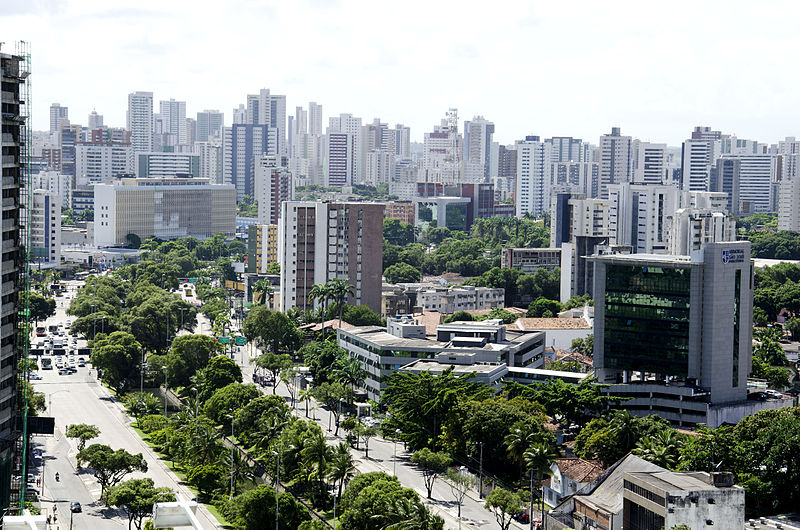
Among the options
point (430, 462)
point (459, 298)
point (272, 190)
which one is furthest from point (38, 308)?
point (272, 190)

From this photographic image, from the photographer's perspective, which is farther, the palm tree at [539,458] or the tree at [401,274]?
the tree at [401,274]

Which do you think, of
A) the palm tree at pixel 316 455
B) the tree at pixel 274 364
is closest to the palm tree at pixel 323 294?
the tree at pixel 274 364

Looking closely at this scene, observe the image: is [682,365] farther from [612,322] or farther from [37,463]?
[37,463]

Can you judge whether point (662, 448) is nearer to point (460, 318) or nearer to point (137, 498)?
point (137, 498)

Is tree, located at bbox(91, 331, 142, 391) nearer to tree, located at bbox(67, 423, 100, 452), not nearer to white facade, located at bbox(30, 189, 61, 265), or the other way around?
tree, located at bbox(67, 423, 100, 452)

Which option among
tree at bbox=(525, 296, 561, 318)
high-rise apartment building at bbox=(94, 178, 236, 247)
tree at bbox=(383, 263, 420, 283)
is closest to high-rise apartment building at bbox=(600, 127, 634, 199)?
high-rise apartment building at bbox=(94, 178, 236, 247)

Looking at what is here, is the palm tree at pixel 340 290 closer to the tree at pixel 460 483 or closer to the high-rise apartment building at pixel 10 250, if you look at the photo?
the tree at pixel 460 483

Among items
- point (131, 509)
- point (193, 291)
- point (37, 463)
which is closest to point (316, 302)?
point (193, 291)
